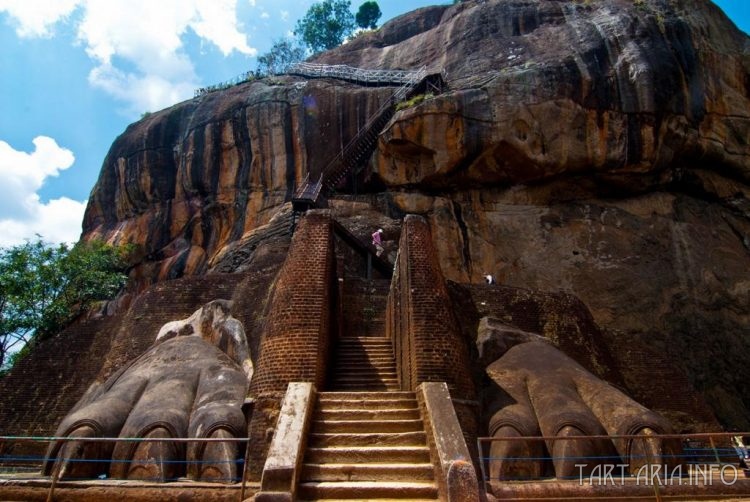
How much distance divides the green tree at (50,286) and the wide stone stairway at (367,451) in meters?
17.4

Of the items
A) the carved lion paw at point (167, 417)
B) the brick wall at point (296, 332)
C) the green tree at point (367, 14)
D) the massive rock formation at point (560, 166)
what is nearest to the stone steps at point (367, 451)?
the brick wall at point (296, 332)

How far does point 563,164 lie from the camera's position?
20.9 metres

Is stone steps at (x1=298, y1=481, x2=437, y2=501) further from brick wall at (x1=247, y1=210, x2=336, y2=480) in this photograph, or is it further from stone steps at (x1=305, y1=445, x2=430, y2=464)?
brick wall at (x1=247, y1=210, x2=336, y2=480)

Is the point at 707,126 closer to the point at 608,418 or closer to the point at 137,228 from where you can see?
the point at 608,418

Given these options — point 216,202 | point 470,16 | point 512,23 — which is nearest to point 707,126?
point 512,23

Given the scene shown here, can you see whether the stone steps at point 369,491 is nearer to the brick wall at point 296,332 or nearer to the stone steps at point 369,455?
the stone steps at point 369,455

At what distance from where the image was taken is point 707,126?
2141 cm

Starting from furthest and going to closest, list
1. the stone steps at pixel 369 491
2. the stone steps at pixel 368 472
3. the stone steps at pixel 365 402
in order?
1. the stone steps at pixel 365 402
2. the stone steps at pixel 368 472
3. the stone steps at pixel 369 491

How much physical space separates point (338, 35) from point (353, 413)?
134 feet

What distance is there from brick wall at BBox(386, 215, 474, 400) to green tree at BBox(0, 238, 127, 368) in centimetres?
1646

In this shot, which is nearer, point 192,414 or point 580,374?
point 192,414

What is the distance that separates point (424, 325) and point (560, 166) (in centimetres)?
1526

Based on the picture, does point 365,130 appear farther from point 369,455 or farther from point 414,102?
point 369,455

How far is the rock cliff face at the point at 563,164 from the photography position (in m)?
20.0
